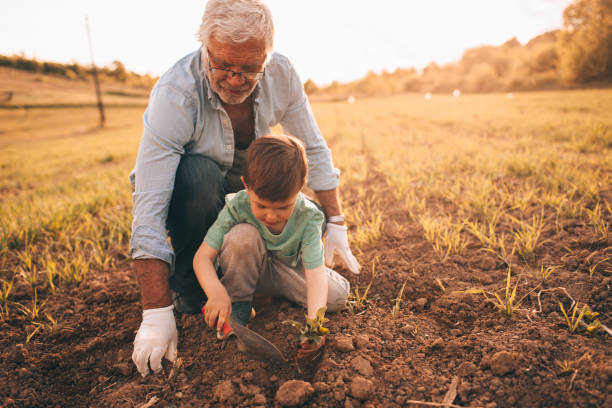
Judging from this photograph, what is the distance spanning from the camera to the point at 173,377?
4.41ft

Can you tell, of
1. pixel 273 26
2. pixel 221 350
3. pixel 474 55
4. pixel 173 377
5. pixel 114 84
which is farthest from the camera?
pixel 474 55

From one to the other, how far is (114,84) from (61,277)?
44.6 meters

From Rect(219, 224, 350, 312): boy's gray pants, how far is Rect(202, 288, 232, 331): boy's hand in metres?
0.17

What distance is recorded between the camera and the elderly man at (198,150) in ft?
4.69

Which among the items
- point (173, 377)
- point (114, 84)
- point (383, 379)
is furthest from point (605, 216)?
point (114, 84)

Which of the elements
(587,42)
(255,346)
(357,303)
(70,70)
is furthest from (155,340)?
(70,70)

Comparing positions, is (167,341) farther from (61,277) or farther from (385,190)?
(385,190)

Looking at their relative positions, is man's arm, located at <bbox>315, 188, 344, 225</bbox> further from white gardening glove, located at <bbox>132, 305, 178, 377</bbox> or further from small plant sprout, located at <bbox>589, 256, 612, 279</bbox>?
small plant sprout, located at <bbox>589, 256, 612, 279</bbox>

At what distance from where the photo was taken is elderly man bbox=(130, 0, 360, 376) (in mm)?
1431

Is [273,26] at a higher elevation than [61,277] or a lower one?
higher

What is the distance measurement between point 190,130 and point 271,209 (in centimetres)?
62

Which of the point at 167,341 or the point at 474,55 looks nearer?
the point at 167,341

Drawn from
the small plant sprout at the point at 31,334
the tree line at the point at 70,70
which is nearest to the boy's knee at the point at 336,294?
the small plant sprout at the point at 31,334

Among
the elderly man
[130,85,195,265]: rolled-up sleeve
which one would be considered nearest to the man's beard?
the elderly man
